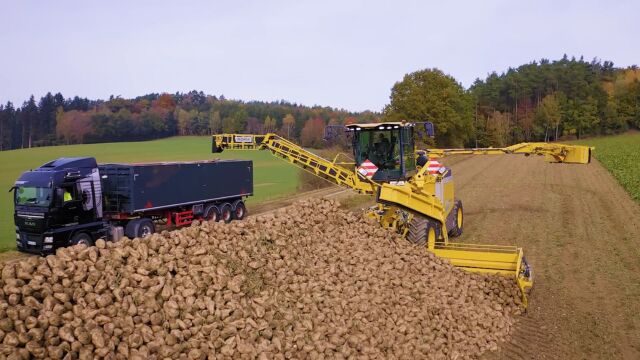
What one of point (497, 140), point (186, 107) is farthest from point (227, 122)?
point (497, 140)

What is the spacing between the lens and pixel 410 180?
12688mm

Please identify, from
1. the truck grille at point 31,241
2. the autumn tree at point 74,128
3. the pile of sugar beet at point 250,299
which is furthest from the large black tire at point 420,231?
the autumn tree at point 74,128

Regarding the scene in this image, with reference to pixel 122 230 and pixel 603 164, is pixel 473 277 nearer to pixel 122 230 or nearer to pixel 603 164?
pixel 122 230

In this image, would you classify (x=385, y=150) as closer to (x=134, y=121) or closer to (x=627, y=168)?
(x=627, y=168)

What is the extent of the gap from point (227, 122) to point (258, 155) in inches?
928

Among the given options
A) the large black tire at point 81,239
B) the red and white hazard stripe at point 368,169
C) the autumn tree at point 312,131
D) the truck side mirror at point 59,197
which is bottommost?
the large black tire at point 81,239

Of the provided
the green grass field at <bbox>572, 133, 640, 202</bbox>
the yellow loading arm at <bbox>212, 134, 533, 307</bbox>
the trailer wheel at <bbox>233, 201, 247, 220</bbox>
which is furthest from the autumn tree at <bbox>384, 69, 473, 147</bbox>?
the yellow loading arm at <bbox>212, 134, 533, 307</bbox>

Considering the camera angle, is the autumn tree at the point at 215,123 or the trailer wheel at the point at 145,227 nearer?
the trailer wheel at the point at 145,227

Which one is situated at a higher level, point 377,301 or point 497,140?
point 497,140

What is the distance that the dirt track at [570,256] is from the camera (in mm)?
8930

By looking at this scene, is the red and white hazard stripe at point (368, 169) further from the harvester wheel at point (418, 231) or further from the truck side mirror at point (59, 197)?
the truck side mirror at point (59, 197)

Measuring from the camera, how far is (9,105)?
9644 cm

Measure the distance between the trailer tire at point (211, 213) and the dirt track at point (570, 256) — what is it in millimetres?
9522

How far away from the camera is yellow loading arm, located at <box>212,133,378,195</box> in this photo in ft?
44.2
